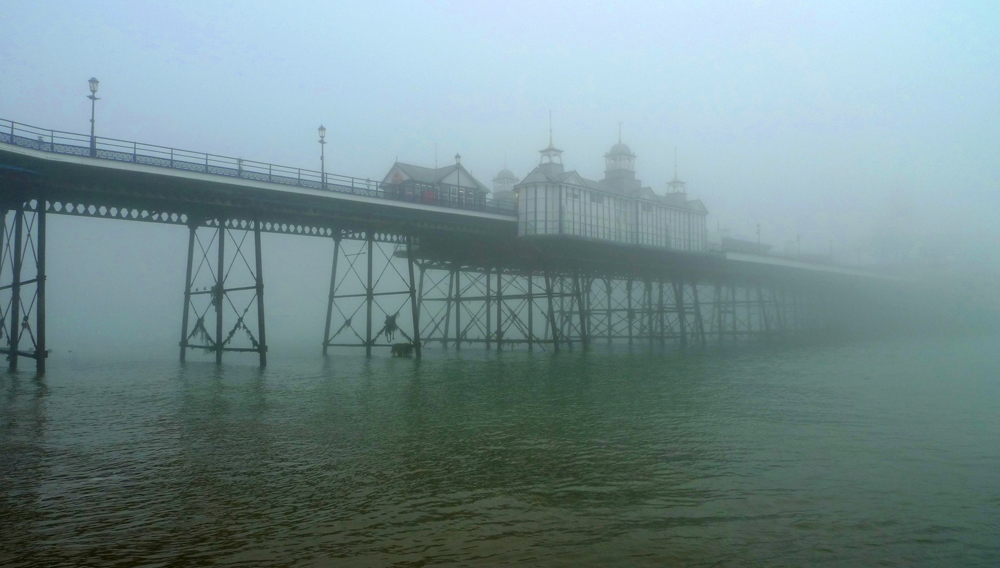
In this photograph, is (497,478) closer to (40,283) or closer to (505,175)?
(40,283)

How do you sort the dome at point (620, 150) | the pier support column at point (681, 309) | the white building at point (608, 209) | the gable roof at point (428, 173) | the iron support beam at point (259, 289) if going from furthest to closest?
1. the dome at point (620, 150)
2. the pier support column at point (681, 309)
3. the gable roof at point (428, 173)
4. the white building at point (608, 209)
5. the iron support beam at point (259, 289)

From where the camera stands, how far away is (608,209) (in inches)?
1800

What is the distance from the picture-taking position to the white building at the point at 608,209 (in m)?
39.8

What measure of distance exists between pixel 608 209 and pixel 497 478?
1517 inches

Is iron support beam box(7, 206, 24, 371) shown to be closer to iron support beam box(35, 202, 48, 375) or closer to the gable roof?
iron support beam box(35, 202, 48, 375)

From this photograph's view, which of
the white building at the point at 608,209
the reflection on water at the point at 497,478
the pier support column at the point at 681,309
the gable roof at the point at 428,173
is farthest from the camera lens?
the pier support column at the point at 681,309

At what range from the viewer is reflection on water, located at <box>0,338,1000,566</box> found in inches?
233

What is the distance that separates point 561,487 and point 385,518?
2.15 m

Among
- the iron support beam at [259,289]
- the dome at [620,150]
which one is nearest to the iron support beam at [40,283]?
the iron support beam at [259,289]

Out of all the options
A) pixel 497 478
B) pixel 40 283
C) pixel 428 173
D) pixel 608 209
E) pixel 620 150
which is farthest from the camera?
pixel 620 150

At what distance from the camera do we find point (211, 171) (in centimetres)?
2673

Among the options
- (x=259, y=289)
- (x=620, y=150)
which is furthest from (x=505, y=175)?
(x=259, y=289)

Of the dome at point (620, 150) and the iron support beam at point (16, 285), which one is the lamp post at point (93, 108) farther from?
the dome at point (620, 150)

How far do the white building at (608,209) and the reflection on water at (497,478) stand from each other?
22.9m
